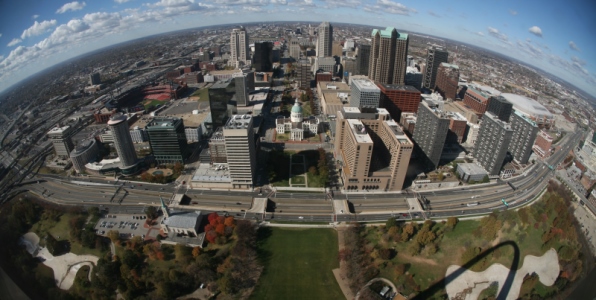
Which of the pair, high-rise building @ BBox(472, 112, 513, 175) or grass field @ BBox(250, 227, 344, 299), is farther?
high-rise building @ BBox(472, 112, 513, 175)

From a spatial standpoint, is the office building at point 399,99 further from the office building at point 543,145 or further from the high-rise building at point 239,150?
the high-rise building at point 239,150

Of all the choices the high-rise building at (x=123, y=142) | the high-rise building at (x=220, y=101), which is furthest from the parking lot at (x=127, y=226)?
the high-rise building at (x=220, y=101)

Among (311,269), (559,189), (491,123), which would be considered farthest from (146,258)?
(491,123)

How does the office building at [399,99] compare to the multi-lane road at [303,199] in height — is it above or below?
above

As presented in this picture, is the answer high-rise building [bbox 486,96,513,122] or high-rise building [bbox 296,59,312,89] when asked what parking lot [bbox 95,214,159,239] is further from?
high-rise building [bbox 486,96,513,122]

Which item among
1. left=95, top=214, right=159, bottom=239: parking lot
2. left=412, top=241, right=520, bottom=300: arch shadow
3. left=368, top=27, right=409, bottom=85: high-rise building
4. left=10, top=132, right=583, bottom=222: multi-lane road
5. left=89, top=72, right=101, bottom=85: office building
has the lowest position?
left=95, top=214, right=159, bottom=239: parking lot

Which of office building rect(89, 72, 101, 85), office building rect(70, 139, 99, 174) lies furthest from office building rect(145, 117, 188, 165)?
office building rect(89, 72, 101, 85)

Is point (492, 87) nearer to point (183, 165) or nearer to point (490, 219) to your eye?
point (490, 219)
